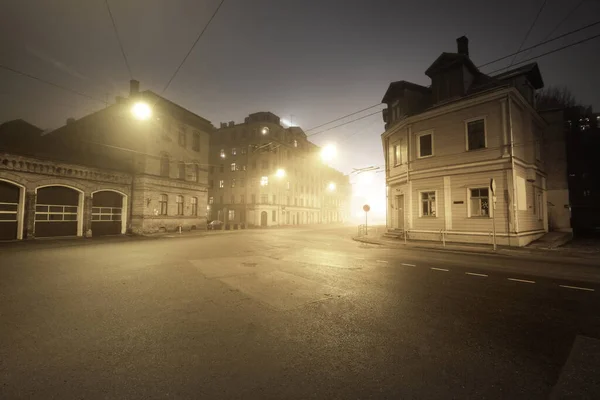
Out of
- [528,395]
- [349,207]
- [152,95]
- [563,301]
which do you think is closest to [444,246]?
[563,301]

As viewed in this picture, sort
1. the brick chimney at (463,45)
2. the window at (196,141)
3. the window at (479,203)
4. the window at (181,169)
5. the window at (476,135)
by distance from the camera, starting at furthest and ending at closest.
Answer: the window at (196,141) < the window at (181,169) < the brick chimney at (463,45) < the window at (476,135) < the window at (479,203)

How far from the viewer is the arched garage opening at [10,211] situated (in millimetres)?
18609

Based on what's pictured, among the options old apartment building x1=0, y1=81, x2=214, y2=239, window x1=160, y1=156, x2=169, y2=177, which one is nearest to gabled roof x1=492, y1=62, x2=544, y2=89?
old apartment building x1=0, y1=81, x2=214, y2=239

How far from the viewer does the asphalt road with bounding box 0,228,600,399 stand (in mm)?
2992

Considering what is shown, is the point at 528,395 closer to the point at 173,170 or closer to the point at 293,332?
the point at 293,332

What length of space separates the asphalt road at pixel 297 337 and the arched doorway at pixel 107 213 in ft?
62.3

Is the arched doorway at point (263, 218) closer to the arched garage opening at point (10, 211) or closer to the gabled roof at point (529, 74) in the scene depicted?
the arched garage opening at point (10, 211)

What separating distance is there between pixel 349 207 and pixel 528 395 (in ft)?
313

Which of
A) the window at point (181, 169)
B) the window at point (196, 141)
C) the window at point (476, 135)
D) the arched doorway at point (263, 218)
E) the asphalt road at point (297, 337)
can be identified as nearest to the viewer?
the asphalt road at point (297, 337)

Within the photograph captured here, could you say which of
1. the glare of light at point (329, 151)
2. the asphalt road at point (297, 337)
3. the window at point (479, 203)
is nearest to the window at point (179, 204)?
the glare of light at point (329, 151)

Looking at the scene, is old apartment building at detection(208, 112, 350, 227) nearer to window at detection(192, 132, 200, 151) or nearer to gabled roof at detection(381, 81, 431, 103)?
window at detection(192, 132, 200, 151)

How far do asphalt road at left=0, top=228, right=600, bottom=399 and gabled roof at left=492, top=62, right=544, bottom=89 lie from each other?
61.5ft

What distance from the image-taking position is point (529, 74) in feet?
64.9

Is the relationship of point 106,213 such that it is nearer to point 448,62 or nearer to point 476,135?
point 476,135
